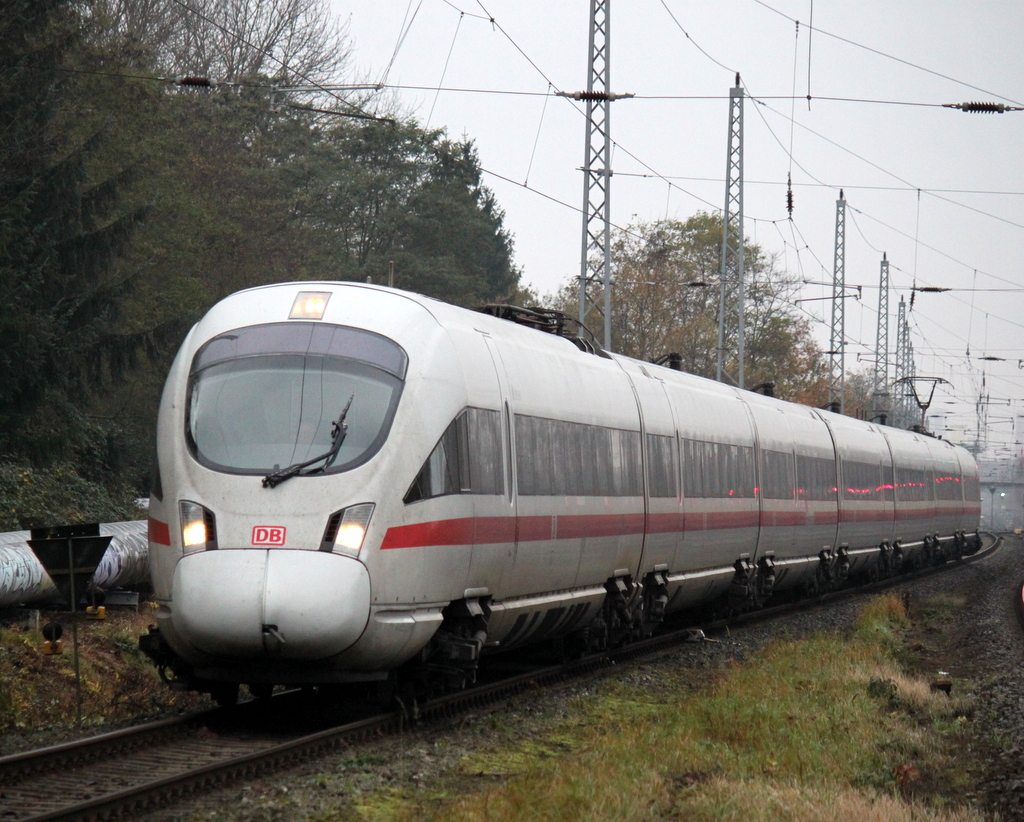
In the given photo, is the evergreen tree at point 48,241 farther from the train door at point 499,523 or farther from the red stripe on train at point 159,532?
the red stripe on train at point 159,532

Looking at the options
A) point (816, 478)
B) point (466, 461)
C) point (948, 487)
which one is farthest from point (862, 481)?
point (466, 461)

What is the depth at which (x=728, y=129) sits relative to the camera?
34.5m

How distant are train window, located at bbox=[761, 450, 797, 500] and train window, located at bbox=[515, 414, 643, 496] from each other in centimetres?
647

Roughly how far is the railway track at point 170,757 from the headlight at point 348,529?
1.27m

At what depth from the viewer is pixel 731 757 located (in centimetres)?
929

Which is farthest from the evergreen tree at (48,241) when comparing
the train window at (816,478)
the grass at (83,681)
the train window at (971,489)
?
the train window at (971,489)

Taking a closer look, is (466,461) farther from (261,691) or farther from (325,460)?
(261,691)

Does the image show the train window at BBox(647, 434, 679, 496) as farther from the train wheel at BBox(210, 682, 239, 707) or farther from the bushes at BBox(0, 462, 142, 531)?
the bushes at BBox(0, 462, 142, 531)

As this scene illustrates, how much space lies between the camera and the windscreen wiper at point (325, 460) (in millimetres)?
8953

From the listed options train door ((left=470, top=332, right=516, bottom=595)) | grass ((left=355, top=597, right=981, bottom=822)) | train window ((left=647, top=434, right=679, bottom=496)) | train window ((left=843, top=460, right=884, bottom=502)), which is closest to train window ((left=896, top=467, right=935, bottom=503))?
train window ((left=843, top=460, right=884, bottom=502))

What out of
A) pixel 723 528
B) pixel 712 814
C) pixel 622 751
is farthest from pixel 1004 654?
pixel 712 814

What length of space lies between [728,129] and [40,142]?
679 inches

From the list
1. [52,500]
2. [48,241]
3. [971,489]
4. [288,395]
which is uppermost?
[48,241]

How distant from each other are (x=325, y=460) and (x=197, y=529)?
0.96 meters
